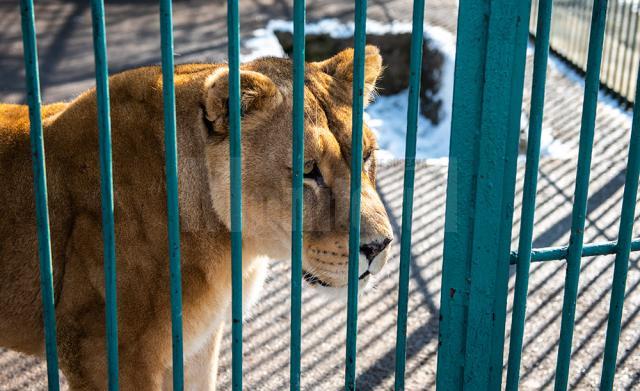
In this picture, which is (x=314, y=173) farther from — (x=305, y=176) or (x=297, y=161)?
(x=297, y=161)

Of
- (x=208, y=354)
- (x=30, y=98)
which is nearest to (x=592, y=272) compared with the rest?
(x=208, y=354)

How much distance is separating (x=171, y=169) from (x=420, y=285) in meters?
3.07

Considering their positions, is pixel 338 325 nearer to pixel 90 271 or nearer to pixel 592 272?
pixel 592 272

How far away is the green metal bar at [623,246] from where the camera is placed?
2.30m

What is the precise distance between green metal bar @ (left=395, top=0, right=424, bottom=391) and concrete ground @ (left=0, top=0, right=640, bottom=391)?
178cm

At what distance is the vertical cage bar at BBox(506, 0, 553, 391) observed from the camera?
206 centimetres

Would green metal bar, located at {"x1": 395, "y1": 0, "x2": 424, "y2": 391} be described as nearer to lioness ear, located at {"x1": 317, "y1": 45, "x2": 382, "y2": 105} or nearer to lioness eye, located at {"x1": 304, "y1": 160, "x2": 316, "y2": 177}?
lioness eye, located at {"x1": 304, "y1": 160, "x2": 316, "y2": 177}

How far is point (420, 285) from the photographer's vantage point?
4828 mm

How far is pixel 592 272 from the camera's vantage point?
498cm

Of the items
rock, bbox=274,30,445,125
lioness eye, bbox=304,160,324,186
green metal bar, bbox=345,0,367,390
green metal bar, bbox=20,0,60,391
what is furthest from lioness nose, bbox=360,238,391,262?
rock, bbox=274,30,445,125

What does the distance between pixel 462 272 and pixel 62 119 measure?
150cm

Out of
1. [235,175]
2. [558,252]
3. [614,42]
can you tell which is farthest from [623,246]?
[614,42]

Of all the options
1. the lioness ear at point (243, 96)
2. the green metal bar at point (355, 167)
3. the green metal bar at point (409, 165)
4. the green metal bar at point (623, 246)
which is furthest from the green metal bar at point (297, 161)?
the green metal bar at point (623, 246)

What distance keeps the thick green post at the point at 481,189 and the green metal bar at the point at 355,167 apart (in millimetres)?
252
